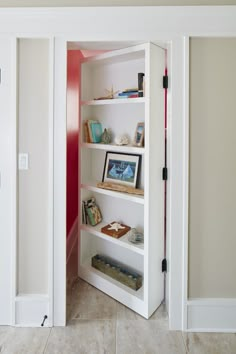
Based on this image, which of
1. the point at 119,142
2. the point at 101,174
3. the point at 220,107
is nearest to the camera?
the point at 220,107

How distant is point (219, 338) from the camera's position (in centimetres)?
188

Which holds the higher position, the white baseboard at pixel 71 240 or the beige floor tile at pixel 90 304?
the white baseboard at pixel 71 240

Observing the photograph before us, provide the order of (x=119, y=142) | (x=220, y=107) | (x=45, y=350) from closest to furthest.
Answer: (x=45, y=350)
(x=220, y=107)
(x=119, y=142)

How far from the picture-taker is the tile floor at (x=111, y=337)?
69.6 inches

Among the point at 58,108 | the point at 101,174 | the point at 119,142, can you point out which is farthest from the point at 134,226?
the point at 58,108

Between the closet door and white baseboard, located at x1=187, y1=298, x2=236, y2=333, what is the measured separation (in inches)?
52.3

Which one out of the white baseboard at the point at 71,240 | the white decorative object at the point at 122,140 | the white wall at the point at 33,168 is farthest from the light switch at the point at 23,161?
the white baseboard at the point at 71,240

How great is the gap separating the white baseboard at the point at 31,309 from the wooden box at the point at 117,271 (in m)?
0.65

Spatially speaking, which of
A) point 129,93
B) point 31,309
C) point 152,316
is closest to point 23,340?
point 31,309

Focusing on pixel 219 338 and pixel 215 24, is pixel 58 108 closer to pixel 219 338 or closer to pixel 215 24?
pixel 215 24

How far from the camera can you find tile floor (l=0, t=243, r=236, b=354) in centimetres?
177

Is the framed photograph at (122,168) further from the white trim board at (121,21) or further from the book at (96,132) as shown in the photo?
the white trim board at (121,21)

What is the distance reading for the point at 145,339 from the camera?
1.86 meters

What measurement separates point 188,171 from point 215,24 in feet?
3.28
